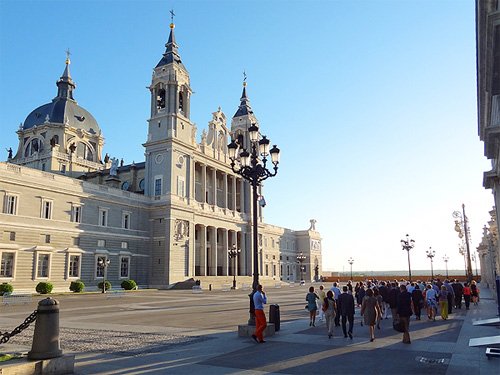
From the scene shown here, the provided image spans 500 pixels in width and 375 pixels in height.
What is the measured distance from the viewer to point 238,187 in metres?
82.3

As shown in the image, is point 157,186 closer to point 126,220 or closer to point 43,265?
point 126,220

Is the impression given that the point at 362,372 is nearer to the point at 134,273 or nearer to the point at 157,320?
the point at 157,320

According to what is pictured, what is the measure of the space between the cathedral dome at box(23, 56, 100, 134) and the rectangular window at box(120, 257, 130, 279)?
3641 centimetres

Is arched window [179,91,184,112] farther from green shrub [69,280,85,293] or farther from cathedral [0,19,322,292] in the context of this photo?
green shrub [69,280,85,293]

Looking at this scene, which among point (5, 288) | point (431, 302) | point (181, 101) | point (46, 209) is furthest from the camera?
point (181, 101)

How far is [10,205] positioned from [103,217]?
1187 cm

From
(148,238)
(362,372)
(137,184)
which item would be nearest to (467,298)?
(362,372)

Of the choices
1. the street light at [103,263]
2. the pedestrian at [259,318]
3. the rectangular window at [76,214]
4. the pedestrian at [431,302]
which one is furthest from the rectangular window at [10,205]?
the pedestrian at [431,302]

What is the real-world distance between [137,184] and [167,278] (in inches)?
809

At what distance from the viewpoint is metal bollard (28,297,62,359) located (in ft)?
28.8

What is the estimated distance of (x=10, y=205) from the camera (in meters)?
39.3

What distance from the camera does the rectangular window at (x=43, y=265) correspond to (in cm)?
4148

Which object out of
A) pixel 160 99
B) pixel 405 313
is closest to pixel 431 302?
pixel 405 313

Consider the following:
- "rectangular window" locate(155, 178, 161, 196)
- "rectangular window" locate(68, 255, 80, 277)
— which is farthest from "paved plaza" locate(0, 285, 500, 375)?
"rectangular window" locate(155, 178, 161, 196)
